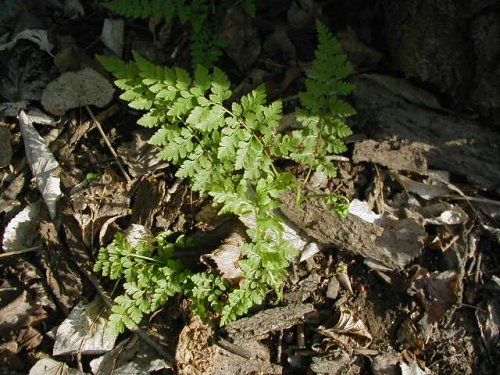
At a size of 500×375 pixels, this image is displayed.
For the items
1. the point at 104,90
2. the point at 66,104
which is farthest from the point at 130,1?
the point at 66,104

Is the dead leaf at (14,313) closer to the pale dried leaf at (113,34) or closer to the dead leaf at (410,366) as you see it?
the pale dried leaf at (113,34)

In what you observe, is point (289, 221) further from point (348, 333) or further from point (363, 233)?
point (348, 333)

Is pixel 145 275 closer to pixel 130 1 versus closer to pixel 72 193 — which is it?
pixel 72 193

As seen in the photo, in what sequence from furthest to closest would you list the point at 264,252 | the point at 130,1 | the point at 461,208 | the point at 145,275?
1. the point at 130,1
2. the point at 461,208
3. the point at 145,275
4. the point at 264,252

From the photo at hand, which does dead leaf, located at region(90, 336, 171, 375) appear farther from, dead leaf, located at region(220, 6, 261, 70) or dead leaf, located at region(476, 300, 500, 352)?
dead leaf, located at region(220, 6, 261, 70)

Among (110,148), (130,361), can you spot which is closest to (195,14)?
(110,148)

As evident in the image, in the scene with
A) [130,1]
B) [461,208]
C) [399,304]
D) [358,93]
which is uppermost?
[130,1]
